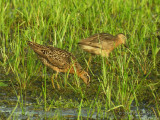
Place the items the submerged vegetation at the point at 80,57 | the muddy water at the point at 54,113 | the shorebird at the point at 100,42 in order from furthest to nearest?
1. the shorebird at the point at 100,42
2. the submerged vegetation at the point at 80,57
3. the muddy water at the point at 54,113

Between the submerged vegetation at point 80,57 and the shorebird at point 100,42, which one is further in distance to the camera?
the shorebird at point 100,42

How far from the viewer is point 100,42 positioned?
923 cm

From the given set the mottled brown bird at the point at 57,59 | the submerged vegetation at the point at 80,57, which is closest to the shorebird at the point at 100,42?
the submerged vegetation at the point at 80,57

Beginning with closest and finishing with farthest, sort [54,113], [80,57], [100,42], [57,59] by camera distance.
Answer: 1. [54,113]
2. [57,59]
3. [80,57]
4. [100,42]

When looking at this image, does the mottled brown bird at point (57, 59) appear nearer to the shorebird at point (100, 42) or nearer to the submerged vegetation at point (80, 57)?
the submerged vegetation at point (80, 57)

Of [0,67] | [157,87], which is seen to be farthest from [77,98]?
[0,67]

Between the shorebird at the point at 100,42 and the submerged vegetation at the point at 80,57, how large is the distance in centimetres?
21

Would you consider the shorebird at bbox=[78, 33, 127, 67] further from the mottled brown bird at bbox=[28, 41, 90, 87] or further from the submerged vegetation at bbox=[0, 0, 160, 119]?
the mottled brown bird at bbox=[28, 41, 90, 87]

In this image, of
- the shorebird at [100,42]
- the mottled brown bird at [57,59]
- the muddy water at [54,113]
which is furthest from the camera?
the shorebird at [100,42]

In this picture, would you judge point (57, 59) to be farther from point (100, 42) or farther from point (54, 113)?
point (54, 113)

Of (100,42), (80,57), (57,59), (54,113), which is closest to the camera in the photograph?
(54,113)

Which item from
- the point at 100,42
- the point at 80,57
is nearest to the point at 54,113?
the point at 80,57

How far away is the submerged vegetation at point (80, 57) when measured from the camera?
6.80 m

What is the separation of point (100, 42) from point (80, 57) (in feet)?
2.47
